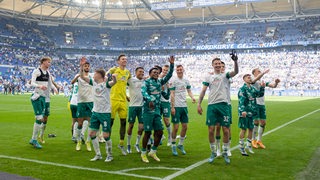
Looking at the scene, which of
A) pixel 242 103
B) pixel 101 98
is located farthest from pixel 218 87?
pixel 101 98

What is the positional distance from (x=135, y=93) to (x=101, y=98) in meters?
1.33

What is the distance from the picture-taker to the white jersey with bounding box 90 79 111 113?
7.62 m

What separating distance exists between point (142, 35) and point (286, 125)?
215 feet

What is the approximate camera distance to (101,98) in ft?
25.2

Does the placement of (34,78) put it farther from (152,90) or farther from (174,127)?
(174,127)

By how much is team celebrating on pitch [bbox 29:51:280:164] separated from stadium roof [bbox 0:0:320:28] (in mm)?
49961

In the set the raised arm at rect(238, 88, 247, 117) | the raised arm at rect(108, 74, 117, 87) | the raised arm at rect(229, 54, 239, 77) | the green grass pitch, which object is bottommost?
the green grass pitch

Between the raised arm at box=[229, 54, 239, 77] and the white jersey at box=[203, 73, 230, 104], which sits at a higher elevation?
the raised arm at box=[229, 54, 239, 77]

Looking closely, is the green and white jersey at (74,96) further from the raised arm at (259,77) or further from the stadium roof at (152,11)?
the stadium roof at (152,11)

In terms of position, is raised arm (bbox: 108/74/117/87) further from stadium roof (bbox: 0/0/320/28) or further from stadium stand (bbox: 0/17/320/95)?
stadium roof (bbox: 0/0/320/28)

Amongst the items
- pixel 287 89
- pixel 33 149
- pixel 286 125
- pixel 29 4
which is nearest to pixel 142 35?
pixel 29 4

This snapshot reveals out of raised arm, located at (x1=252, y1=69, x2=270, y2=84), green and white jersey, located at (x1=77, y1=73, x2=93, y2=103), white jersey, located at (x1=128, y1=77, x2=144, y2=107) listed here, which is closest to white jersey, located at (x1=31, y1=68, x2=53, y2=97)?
green and white jersey, located at (x1=77, y1=73, x2=93, y2=103)

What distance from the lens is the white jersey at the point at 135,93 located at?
28.7 feet

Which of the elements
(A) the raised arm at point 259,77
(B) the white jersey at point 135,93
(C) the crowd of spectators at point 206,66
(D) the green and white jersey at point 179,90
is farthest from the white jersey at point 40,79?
(C) the crowd of spectators at point 206,66
